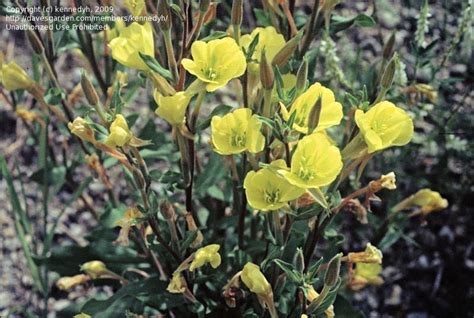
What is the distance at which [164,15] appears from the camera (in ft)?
4.85

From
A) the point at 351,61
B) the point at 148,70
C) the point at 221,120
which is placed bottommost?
the point at 351,61

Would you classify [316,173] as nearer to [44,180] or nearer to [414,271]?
[44,180]

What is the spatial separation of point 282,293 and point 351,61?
1131mm

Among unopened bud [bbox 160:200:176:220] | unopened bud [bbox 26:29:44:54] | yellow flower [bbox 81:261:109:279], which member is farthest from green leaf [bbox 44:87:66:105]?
unopened bud [bbox 160:200:176:220]

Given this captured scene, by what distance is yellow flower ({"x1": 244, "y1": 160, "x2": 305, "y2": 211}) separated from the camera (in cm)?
147

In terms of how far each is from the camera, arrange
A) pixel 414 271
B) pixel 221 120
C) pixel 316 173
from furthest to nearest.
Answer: pixel 414 271 < pixel 221 120 < pixel 316 173

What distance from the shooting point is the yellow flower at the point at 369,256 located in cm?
161

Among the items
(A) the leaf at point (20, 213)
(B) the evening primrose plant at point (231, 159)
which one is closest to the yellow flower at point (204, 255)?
(B) the evening primrose plant at point (231, 159)

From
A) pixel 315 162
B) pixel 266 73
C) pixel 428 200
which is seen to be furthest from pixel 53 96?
pixel 428 200

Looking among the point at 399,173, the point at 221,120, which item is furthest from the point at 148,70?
Answer: the point at 399,173

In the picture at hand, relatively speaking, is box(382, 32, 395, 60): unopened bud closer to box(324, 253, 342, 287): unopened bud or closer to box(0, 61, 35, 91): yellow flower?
box(324, 253, 342, 287): unopened bud

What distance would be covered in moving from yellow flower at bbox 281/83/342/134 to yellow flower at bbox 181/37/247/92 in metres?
0.14

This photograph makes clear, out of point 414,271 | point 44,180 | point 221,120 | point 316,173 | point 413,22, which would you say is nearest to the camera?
point 316,173

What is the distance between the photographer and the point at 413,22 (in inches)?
126
